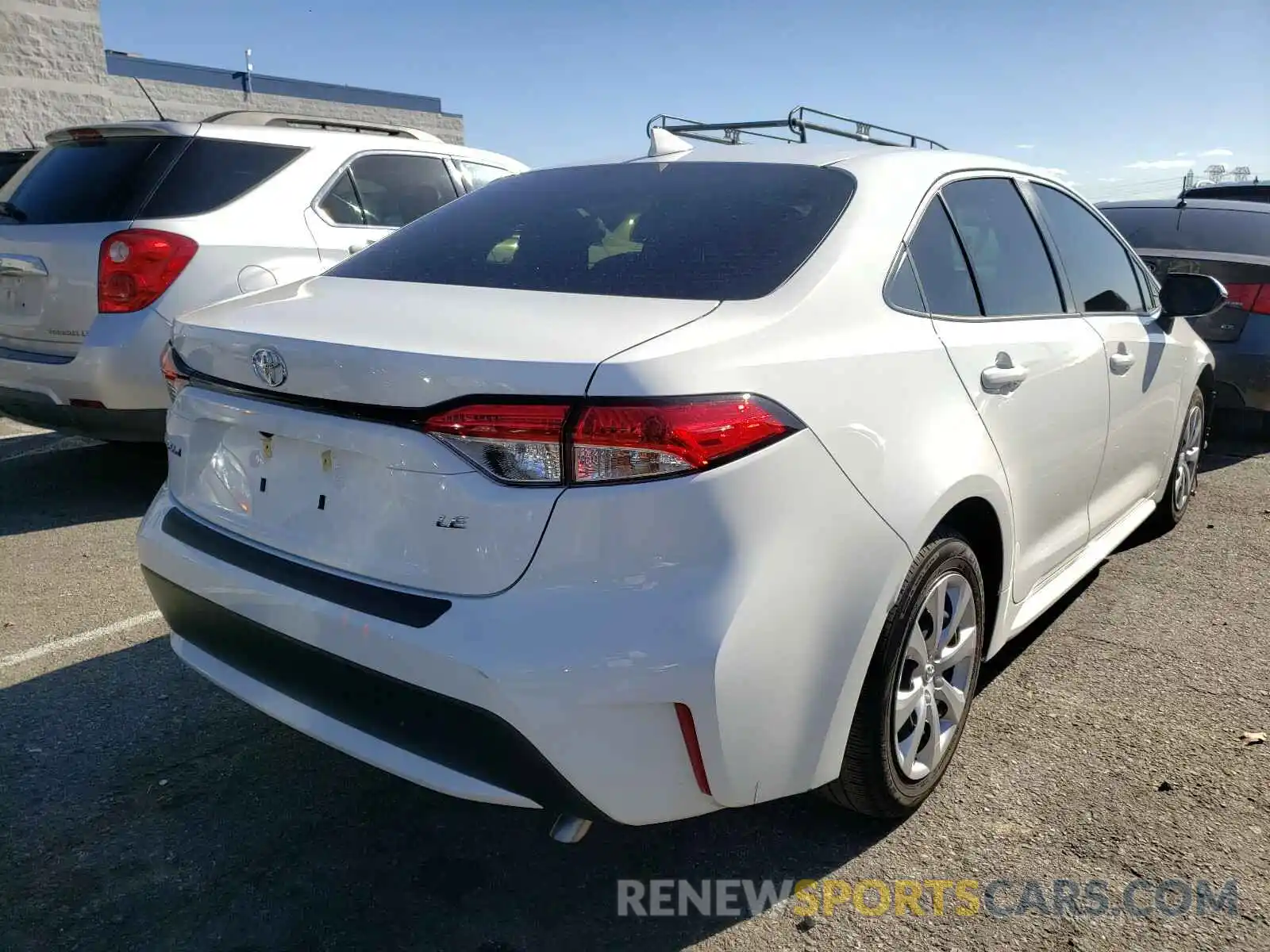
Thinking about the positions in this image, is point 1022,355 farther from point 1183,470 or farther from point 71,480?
point 71,480

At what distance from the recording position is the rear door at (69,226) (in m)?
4.59

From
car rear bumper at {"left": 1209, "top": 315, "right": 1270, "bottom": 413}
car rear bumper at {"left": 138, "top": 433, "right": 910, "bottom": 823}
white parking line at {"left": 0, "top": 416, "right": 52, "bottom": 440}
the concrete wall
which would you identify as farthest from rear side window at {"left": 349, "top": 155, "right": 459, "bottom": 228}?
the concrete wall

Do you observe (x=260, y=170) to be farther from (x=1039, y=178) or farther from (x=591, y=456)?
(x=591, y=456)

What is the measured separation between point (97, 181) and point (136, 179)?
215 mm

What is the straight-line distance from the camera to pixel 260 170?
5047mm

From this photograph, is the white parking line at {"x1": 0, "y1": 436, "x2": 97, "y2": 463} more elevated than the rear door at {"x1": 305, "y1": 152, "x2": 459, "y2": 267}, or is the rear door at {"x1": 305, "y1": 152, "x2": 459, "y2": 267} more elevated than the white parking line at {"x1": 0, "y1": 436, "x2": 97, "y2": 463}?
the rear door at {"x1": 305, "y1": 152, "x2": 459, "y2": 267}

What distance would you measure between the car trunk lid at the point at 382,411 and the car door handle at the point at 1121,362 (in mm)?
1929

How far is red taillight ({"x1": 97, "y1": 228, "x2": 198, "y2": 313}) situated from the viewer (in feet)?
14.9

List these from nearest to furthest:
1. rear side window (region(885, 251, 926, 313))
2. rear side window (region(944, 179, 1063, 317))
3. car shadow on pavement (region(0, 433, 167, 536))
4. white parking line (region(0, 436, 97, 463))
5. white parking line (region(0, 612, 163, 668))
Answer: rear side window (region(885, 251, 926, 313))
rear side window (region(944, 179, 1063, 317))
white parking line (region(0, 612, 163, 668))
car shadow on pavement (region(0, 433, 167, 536))
white parking line (region(0, 436, 97, 463))

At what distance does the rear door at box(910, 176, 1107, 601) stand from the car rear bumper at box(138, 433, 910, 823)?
28.4 inches

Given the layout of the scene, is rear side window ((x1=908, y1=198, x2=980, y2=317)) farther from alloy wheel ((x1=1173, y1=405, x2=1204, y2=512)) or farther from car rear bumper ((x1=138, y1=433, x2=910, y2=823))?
alloy wheel ((x1=1173, y1=405, x2=1204, y2=512))

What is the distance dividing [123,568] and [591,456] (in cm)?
314

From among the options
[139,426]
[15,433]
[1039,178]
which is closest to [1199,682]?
[1039,178]

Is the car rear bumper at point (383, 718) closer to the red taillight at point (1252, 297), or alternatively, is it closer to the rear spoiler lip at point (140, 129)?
the rear spoiler lip at point (140, 129)
